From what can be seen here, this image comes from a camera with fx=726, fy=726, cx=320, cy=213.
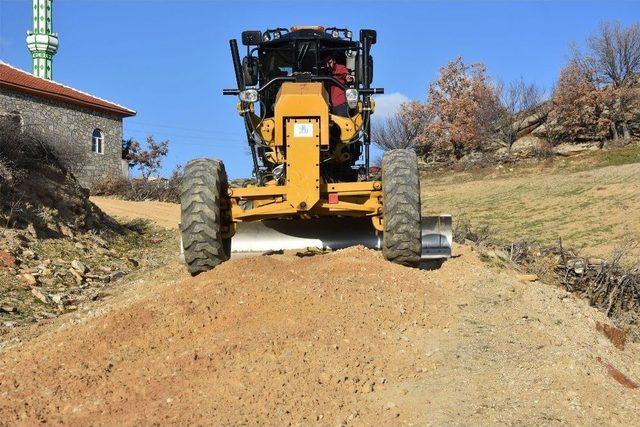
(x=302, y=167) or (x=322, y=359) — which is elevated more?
(x=302, y=167)

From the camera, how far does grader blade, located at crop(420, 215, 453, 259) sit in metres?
8.52

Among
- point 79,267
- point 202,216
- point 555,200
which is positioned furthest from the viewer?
point 555,200

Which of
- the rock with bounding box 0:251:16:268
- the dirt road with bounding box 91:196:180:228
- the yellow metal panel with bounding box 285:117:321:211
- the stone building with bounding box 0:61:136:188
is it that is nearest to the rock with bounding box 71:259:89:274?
the rock with bounding box 0:251:16:268

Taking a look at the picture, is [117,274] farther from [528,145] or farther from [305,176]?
[528,145]

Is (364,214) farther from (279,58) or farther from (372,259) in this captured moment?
(279,58)

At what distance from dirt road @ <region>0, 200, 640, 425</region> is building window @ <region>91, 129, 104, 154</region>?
31468mm

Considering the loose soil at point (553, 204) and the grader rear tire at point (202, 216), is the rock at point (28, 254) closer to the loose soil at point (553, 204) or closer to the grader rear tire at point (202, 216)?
the grader rear tire at point (202, 216)

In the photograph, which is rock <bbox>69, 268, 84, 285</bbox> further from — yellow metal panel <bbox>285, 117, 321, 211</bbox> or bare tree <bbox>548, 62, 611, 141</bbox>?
bare tree <bbox>548, 62, 611, 141</bbox>

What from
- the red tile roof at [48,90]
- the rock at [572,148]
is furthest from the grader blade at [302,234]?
the rock at [572,148]

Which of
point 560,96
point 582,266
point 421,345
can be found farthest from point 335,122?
point 560,96

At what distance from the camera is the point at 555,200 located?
2641 cm

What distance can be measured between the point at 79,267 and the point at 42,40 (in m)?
36.8

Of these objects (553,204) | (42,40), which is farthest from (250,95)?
(42,40)

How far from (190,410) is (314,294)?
198cm
